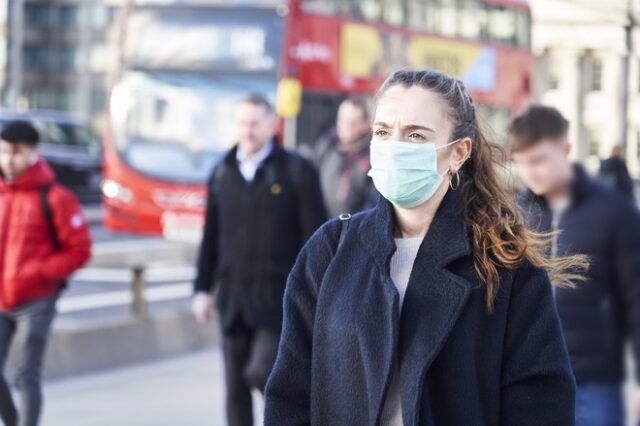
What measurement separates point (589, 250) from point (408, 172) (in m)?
2.10

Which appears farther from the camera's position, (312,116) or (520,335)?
(312,116)

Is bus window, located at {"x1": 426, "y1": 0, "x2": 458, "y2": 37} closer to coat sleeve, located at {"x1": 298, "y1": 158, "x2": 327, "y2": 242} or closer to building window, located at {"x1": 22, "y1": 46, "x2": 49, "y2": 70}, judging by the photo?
coat sleeve, located at {"x1": 298, "y1": 158, "x2": 327, "y2": 242}

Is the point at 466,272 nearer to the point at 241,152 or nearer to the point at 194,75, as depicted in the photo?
the point at 241,152

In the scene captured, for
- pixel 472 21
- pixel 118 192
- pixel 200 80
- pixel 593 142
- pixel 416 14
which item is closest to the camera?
pixel 200 80

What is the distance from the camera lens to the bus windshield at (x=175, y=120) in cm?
1897

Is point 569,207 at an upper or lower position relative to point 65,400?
upper

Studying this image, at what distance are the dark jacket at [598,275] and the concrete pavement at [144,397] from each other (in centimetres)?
A: 428

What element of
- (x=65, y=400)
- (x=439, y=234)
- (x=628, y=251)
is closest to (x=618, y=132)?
(x=65, y=400)

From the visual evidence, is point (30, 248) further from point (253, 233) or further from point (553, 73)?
point (553, 73)

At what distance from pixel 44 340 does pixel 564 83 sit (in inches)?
2939

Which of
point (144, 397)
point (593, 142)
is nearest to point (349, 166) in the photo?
point (144, 397)

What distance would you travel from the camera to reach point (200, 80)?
19.0 meters

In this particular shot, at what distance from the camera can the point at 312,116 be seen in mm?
19406

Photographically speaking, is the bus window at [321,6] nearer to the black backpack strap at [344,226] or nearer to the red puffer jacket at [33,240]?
the red puffer jacket at [33,240]
